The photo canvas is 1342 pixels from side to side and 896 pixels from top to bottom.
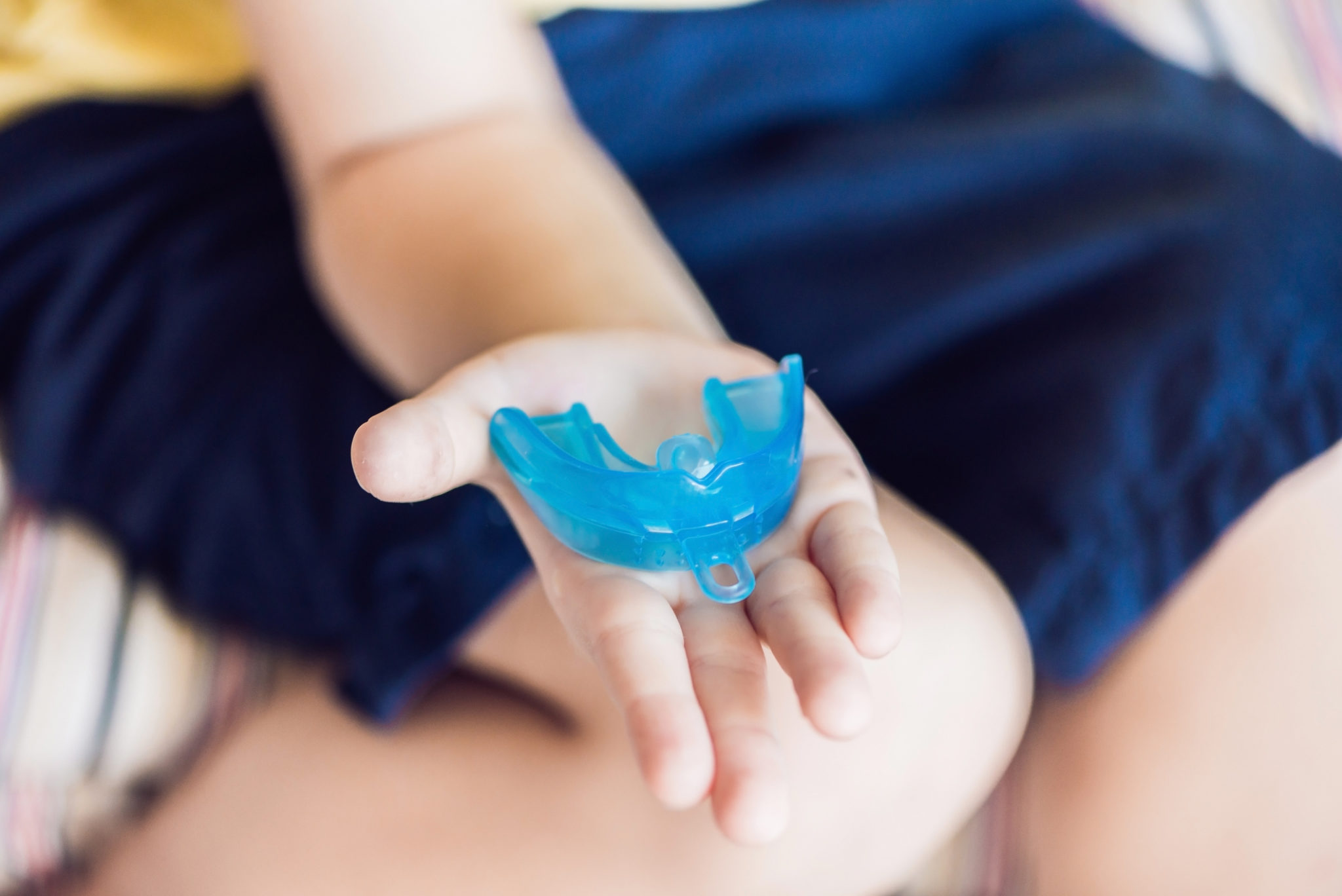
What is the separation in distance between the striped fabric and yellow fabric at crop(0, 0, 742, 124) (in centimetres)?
21

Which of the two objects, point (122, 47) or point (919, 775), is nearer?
point (919, 775)

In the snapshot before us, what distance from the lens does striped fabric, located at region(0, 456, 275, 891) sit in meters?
0.48

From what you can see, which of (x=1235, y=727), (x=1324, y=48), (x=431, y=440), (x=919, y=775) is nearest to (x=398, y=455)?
(x=431, y=440)

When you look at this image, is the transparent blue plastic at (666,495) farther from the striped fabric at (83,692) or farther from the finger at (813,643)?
the striped fabric at (83,692)

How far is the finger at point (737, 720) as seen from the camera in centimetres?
26

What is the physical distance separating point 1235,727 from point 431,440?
35 centimetres

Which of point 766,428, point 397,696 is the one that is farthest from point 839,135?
point 397,696

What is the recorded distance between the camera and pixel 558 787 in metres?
0.44

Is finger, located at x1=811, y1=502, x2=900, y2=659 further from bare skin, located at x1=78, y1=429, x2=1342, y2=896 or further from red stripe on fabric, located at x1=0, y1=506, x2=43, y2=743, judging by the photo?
red stripe on fabric, located at x1=0, y1=506, x2=43, y2=743

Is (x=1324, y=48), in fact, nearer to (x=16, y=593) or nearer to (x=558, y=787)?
(x=558, y=787)

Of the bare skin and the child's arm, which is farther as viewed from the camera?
the bare skin

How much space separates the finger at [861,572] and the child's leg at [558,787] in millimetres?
60

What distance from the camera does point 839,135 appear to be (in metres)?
0.56

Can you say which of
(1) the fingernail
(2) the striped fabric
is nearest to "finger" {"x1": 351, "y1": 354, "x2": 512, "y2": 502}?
(1) the fingernail
